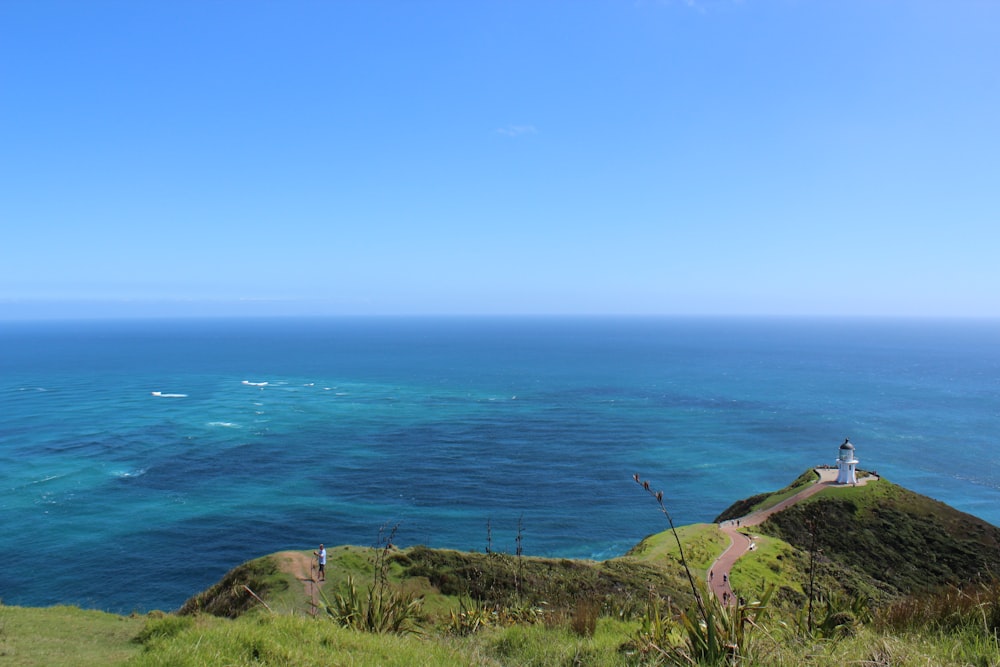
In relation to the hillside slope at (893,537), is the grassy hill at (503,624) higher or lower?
higher

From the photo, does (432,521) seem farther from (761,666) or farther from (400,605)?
(761,666)

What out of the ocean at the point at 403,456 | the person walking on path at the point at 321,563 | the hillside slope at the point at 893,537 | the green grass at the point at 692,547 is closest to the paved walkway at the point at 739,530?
the green grass at the point at 692,547

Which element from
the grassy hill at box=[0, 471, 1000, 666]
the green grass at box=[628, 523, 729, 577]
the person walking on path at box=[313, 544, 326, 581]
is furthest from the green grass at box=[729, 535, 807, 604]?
the person walking on path at box=[313, 544, 326, 581]

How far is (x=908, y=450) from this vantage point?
215 feet

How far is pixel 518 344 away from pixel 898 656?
191808mm

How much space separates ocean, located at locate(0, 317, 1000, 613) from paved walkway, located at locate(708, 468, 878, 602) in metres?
6.77

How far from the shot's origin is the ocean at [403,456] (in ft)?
129

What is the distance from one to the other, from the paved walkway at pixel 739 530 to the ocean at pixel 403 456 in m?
6.77

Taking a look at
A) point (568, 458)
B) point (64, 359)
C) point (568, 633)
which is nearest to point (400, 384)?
point (568, 458)

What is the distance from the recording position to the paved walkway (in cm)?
2877

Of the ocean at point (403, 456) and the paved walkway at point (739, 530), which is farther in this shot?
the ocean at point (403, 456)

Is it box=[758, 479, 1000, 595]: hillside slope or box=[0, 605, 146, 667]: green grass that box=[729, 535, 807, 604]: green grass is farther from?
box=[0, 605, 146, 667]: green grass

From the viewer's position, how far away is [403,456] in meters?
59.0

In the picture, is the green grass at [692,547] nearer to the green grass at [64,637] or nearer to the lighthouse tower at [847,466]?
the lighthouse tower at [847,466]
